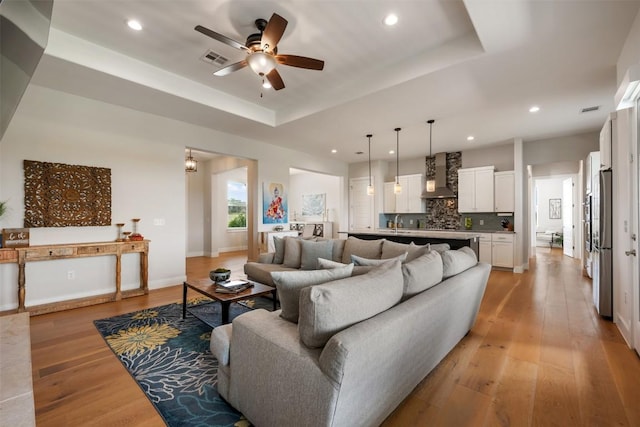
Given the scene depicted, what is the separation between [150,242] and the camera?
4613 millimetres

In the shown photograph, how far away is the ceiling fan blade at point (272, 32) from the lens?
2359 mm

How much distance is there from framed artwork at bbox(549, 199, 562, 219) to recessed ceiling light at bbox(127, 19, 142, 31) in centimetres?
1284

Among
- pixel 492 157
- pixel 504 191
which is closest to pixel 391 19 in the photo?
pixel 504 191

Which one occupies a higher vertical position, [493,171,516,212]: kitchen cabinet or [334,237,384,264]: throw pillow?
[493,171,516,212]: kitchen cabinet

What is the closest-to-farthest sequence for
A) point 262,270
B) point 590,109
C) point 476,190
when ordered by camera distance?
point 262,270 < point 590,109 < point 476,190

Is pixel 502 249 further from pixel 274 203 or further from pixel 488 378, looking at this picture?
pixel 274 203

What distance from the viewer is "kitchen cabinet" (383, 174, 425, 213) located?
25.2 feet

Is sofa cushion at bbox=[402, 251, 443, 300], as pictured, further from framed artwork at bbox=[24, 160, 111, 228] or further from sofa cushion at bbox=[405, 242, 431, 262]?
framed artwork at bbox=[24, 160, 111, 228]

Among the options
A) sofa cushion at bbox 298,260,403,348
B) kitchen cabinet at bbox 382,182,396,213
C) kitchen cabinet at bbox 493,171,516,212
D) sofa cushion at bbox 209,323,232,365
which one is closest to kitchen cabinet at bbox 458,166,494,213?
kitchen cabinet at bbox 493,171,516,212

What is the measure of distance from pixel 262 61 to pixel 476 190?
5.86 meters

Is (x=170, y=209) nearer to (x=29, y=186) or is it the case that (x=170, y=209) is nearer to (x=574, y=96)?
(x=29, y=186)

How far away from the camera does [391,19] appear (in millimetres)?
2732

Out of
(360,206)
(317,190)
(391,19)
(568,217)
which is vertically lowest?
(568,217)

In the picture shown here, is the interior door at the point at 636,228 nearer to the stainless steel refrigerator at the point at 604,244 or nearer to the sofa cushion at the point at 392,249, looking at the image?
the stainless steel refrigerator at the point at 604,244
